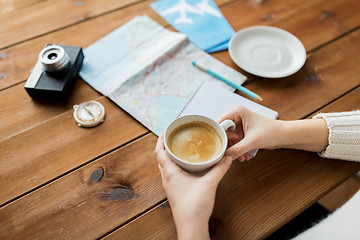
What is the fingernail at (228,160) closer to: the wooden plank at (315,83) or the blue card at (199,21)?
→ the wooden plank at (315,83)

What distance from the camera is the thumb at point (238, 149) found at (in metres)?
0.67

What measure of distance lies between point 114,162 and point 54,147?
17 cm

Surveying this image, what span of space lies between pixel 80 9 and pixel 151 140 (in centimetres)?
64

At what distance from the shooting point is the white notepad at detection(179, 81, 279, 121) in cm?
84

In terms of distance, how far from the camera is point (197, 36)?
41.4 inches

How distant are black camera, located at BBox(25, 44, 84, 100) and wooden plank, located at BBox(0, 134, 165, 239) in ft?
0.83

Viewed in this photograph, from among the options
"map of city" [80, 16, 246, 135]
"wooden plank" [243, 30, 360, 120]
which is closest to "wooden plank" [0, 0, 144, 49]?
"map of city" [80, 16, 246, 135]

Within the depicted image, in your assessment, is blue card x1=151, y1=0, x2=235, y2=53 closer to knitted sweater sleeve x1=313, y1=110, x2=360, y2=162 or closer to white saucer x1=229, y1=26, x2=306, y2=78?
white saucer x1=229, y1=26, x2=306, y2=78

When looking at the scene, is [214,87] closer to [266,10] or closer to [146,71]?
[146,71]

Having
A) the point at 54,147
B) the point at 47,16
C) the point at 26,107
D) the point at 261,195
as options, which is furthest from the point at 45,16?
the point at 261,195

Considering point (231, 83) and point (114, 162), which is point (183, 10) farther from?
point (114, 162)

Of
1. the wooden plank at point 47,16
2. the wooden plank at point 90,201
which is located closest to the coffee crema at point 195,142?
the wooden plank at point 90,201

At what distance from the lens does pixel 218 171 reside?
24.4 inches

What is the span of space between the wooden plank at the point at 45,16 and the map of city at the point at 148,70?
0.14 meters
